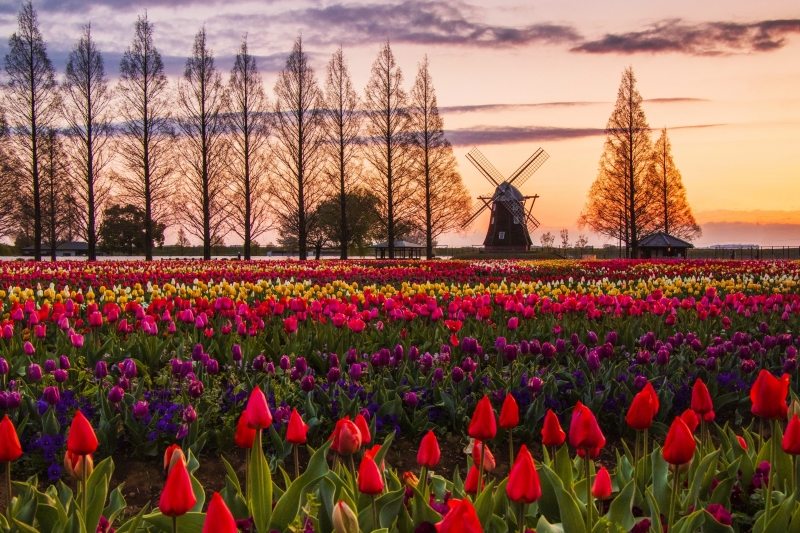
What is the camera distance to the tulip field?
6.98ft

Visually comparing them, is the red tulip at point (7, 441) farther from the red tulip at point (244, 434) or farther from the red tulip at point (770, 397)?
the red tulip at point (770, 397)

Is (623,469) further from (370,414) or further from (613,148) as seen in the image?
(613,148)

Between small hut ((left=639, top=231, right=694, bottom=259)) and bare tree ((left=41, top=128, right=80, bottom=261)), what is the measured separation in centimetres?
3861

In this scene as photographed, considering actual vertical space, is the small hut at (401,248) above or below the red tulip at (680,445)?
above

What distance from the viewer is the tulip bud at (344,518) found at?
1811 millimetres

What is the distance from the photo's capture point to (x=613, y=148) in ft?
153

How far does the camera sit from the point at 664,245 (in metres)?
47.3

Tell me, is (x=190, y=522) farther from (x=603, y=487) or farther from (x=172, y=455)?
(x=603, y=487)

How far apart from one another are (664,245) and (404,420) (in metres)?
46.8

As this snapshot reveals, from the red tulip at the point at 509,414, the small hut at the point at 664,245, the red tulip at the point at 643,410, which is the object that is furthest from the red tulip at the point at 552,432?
the small hut at the point at 664,245

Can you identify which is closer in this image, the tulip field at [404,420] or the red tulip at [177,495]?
the red tulip at [177,495]

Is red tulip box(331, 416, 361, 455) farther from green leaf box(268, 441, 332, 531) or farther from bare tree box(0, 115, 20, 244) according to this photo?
bare tree box(0, 115, 20, 244)

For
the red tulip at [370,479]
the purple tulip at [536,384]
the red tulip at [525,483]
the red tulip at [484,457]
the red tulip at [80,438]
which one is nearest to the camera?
the red tulip at [525,483]

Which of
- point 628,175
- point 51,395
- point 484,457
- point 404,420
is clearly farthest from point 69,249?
point 484,457
